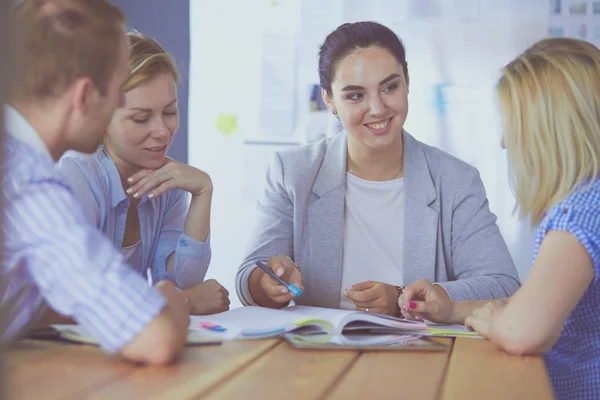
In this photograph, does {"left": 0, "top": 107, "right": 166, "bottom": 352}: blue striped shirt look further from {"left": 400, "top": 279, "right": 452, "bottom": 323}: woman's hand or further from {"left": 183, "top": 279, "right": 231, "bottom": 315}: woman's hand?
{"left": 400, "top": 279, "right": 452, "bottom": 323}: woman's hand

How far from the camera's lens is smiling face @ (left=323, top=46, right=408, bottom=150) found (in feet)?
5.80

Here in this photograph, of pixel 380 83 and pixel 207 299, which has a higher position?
pixel 380 83

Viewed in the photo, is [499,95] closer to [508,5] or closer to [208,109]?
[508,5]

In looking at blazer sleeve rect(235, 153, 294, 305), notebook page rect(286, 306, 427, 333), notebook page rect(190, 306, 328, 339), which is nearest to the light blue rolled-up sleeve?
blazer sleeve rect(235, 153, 294, 305)

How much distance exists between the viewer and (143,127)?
1578mm

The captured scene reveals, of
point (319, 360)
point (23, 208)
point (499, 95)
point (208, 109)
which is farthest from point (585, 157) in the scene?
point (208, 109)

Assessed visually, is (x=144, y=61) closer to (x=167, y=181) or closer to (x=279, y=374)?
(x=167, y=181)

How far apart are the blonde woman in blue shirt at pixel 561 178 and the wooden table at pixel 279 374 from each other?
12cm

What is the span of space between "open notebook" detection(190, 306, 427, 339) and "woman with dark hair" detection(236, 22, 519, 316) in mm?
474

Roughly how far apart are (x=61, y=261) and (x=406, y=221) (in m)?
1.06

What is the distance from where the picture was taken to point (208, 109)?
3.09m

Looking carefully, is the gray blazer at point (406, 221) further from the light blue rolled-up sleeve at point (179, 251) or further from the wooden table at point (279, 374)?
the wooden table at point (279, 374)

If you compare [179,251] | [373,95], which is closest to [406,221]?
[373,95]

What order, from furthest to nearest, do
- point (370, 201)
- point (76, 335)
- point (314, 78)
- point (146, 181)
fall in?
point (314, 78) < point (370, 201) < point (146, 181) < point (76, 335)
